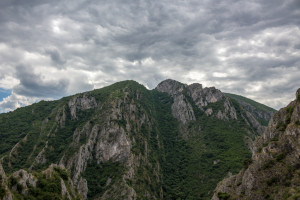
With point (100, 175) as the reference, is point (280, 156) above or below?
above

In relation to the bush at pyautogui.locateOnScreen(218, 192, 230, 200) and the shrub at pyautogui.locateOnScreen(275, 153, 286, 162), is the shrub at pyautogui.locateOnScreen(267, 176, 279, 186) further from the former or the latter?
the bush at pyautogui.locateOnScreen(218, 192, 230, 200)

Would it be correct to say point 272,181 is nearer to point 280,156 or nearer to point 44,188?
point 280,156

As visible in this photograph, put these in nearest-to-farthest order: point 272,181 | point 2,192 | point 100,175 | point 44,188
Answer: point 2,192 < point 272,181 < point 44,188 < point 100,175

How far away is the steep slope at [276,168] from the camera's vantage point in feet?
192

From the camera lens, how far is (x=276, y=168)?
2506 inches

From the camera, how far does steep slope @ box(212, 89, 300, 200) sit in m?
58.7

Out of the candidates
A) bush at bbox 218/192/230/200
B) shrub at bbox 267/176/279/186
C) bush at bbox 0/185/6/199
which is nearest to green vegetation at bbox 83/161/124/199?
bush at bbox 218/192/230/200

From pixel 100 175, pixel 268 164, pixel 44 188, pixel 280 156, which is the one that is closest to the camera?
pixel 280 156

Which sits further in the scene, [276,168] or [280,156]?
[280,156]

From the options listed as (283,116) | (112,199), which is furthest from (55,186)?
(283,116)

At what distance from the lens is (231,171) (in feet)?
517

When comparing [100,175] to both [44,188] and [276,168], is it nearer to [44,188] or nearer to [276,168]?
[44,188]

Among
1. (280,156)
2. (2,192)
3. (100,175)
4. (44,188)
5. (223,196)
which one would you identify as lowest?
(223,196)

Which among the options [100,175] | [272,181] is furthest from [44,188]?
[100,175]
